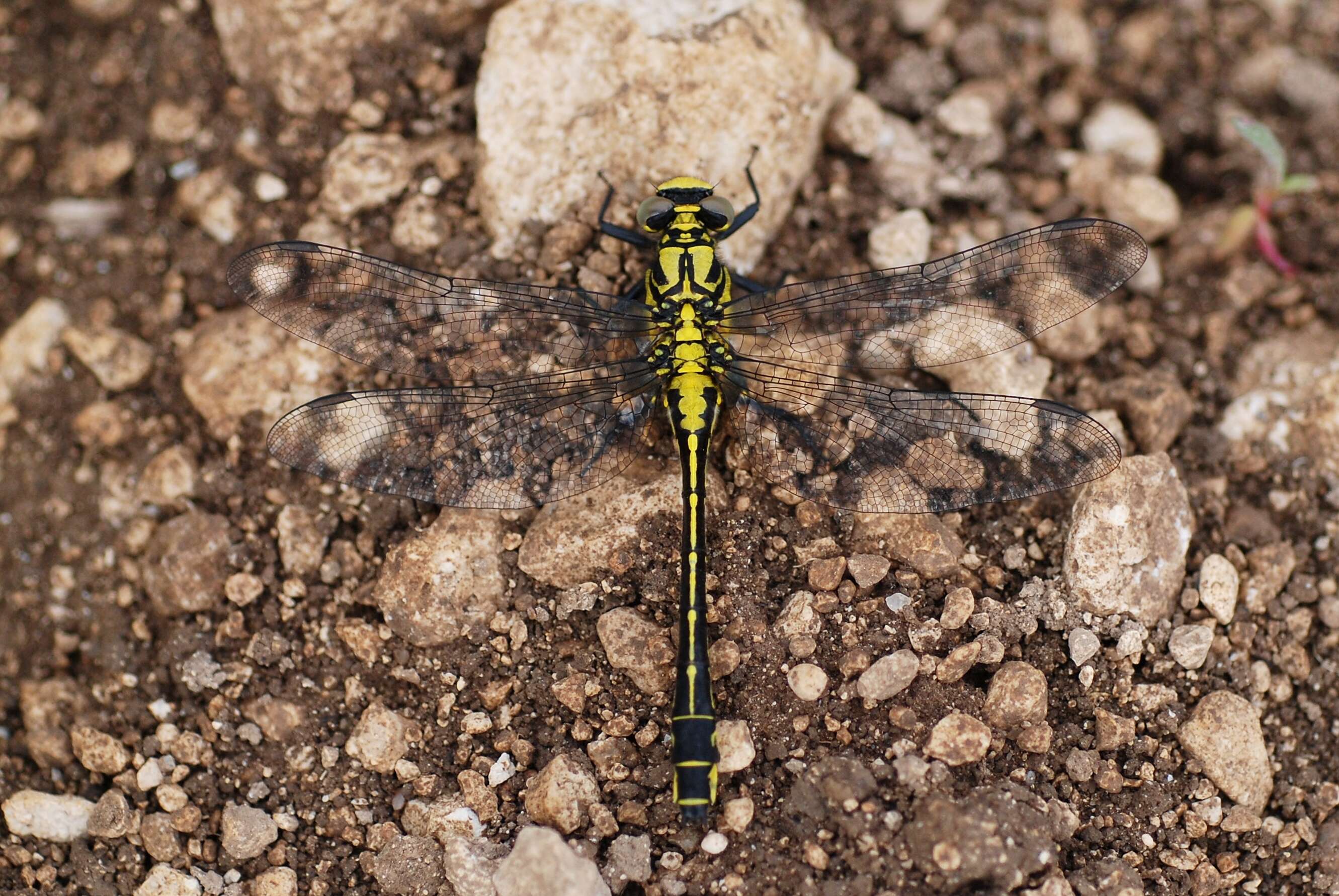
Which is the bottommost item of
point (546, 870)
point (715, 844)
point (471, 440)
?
point (715, 844)

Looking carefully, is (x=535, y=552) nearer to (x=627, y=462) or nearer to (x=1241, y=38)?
(x=627, y=462)

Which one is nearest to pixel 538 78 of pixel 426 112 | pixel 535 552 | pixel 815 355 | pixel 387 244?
pixel 426 112

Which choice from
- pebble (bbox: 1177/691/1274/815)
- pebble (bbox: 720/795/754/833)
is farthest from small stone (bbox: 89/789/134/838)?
pebble (bbox: 1177/691/1274/815)

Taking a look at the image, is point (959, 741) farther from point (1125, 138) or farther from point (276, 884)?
point (1125, 138)

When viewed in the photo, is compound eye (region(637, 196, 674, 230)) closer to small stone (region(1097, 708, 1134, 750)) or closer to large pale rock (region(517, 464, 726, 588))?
large pale rock (region(517, 464, 726, 588))

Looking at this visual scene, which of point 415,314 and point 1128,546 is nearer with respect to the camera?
point 1128,546

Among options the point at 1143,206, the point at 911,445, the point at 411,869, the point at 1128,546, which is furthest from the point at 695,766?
the point at 1143,206
